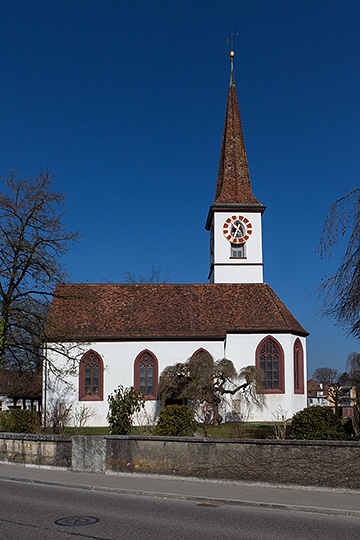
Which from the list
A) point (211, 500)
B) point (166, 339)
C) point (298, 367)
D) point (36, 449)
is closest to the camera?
point (211, 500)

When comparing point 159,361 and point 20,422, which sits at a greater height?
point 159,361

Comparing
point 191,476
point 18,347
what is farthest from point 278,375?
point 191,476

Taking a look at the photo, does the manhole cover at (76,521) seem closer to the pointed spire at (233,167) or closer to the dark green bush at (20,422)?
the dark green bush at (20,422)

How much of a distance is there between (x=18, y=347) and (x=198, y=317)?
39.5 feet

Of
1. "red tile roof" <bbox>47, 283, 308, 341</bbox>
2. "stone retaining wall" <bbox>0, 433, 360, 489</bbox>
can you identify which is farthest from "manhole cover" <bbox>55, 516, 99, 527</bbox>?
"red tile roof" <bbox>47, 283, 308, 341</bbox>

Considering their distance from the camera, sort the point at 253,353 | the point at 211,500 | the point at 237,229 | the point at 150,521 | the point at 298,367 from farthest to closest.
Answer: the point at 237,229 → the point at 298,367 → the point at 253,353 → the point at 211,500 → the point at 150,521

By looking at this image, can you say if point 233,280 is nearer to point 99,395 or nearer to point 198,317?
point 198,317

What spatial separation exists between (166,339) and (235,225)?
1148 centimetres

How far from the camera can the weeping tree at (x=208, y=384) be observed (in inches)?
1139

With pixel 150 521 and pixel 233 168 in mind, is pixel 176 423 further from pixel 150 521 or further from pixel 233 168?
pixel 233 168

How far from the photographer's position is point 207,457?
12.9 meters

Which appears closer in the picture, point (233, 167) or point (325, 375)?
point (233, 167)

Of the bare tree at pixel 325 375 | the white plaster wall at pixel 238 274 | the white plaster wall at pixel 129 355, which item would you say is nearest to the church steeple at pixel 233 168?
the white plaster wall at pixel 238 274

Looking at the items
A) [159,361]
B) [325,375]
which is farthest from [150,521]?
[325,375]
